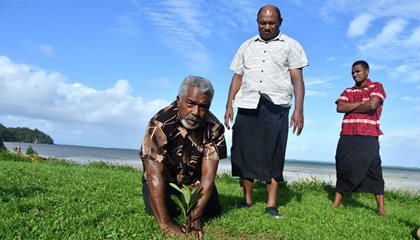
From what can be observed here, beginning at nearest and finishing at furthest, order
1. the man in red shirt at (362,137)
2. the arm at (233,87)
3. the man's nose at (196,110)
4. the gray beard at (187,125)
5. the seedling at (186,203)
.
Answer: the seedling at (186,203)
the man's nose at (196,110)
the gray beard at (187,125)
the arm at (233,87)
the man in red shirt at (362,137)

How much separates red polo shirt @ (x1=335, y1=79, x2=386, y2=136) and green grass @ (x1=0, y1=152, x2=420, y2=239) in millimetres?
1198

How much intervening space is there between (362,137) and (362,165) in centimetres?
42

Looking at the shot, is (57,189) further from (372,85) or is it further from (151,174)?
(372,85)

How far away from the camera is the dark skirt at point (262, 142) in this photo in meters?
5.21

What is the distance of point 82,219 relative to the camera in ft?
12.2

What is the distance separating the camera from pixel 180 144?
13.1 ft

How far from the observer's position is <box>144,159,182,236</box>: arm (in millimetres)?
3617

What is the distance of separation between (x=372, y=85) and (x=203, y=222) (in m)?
3.54

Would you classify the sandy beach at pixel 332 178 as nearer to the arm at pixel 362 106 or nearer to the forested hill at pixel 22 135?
the arm at pixel 362 106

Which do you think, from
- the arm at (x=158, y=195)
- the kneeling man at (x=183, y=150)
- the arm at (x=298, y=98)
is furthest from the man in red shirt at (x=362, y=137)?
the arm at (x=158, y=195)

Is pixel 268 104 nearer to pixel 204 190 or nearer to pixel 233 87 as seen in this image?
pixel 233 87

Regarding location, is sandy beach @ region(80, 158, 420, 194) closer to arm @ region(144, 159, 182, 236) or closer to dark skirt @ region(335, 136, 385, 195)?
dark skirt @ region(335, 136, 385, 195)

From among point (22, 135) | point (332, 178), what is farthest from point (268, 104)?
point (22, 135)

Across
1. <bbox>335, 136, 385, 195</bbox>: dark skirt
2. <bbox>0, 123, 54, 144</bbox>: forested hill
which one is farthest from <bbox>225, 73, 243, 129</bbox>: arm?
<bbox>0, 123, 54, 144</bbox>: forested hill
